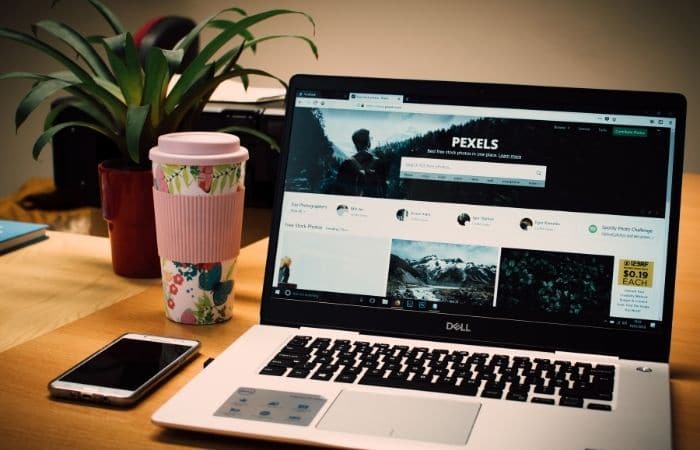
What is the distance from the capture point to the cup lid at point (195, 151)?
1.00 metres

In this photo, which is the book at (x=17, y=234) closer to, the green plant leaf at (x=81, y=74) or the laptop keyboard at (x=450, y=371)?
the green plant leaf at (x=81, y=74)

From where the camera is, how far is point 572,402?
78 cm

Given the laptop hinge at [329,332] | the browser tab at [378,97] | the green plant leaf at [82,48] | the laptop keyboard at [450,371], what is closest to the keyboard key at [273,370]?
the laptop keyboard at [450,371]

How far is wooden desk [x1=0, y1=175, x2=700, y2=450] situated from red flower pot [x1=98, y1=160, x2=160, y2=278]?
6 cm

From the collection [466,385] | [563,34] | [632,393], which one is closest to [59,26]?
[466,385]

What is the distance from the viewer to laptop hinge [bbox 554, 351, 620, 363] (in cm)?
89

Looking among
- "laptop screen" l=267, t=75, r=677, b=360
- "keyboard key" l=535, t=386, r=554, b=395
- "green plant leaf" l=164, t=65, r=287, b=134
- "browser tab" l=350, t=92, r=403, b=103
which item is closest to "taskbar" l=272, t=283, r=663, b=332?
"laptop screen" l=267, t=75, r=677, b=360

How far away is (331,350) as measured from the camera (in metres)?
0.89

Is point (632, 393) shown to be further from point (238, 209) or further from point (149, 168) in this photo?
point (149, 168)

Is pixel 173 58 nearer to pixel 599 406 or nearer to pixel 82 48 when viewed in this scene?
pixel 82 48

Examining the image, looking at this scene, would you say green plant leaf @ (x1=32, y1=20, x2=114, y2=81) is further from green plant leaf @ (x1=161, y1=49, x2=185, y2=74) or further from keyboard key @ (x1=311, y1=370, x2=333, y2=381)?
keyboard key @ (x1=311, y1=370, x2=333, y2=381)

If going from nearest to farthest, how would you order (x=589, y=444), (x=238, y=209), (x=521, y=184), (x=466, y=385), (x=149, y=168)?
(x=589, y=444), (x=466, y=385), (x=521, y=184), (x=238, y=209), (x=149, y=168)

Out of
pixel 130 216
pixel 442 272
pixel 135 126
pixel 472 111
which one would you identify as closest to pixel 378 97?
pixel 472 111

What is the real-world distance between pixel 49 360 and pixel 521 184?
1.73ft
